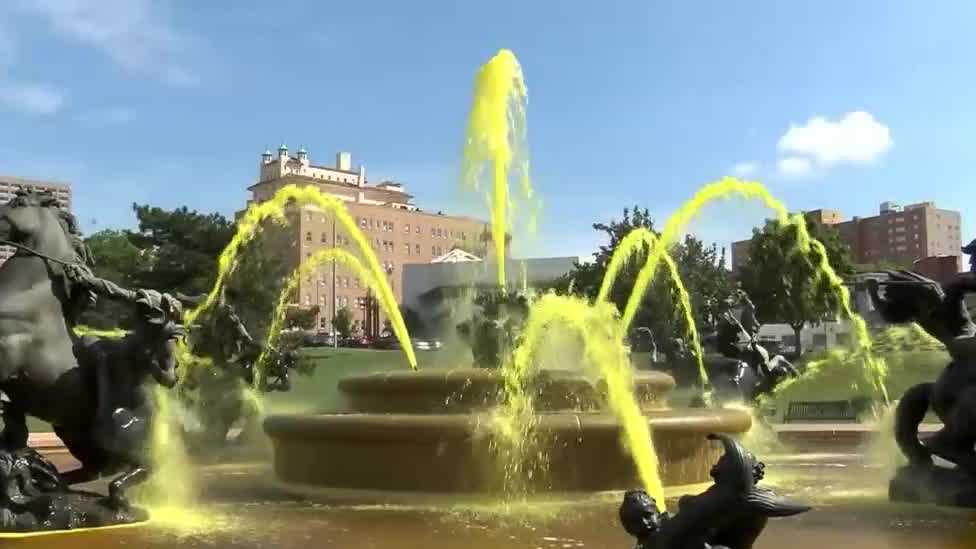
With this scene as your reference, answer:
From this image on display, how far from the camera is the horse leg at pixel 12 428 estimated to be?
676cm

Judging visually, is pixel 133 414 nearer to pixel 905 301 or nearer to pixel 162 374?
pixel 162 374

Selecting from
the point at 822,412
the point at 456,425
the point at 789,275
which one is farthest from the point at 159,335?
the point at 789,275

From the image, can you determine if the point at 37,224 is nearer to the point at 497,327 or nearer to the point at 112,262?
the point at 497,327

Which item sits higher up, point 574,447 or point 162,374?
point 162,374

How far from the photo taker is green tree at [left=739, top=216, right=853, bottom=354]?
46406 mm

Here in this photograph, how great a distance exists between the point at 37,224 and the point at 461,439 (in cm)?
367

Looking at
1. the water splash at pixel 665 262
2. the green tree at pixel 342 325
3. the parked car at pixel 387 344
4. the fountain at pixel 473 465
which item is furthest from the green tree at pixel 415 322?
the fountain at pixel 473 465

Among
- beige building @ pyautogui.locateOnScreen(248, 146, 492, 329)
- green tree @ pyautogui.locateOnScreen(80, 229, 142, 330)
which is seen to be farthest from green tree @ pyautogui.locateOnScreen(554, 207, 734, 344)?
beige building @ pyautogui.locateOnScreen(248, 146, 492, 329)

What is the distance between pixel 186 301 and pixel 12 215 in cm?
139

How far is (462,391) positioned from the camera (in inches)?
348

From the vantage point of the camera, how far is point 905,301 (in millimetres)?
7922

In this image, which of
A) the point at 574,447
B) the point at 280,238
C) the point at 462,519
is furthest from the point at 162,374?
the point at 280,238

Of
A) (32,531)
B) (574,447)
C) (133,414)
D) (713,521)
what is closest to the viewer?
(713,521)

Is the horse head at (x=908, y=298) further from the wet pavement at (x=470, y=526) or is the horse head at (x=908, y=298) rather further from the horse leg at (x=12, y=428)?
the horse leg at (x=12, y=428)
